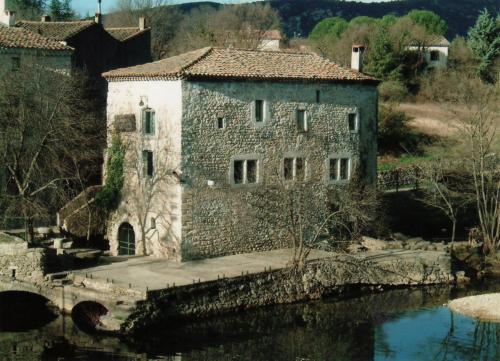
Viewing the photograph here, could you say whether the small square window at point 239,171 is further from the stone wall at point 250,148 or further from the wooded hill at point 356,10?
the wooded hill at point 356,10

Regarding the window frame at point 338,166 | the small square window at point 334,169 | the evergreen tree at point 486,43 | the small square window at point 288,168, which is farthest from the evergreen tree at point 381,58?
the small square window at point 288,168

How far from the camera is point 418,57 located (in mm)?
72375

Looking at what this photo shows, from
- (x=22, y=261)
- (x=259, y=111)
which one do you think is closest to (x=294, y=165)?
(x=259, y=111)

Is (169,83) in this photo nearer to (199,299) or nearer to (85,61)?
(199,299)

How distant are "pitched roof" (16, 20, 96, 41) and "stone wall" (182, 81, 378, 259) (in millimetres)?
16500

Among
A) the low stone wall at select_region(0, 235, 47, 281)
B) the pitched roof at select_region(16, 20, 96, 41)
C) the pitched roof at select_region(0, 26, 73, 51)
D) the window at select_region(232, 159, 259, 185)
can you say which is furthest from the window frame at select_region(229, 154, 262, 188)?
the pitched roof at select_region(16, 20, 96, 41)

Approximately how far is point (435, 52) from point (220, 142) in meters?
45.0

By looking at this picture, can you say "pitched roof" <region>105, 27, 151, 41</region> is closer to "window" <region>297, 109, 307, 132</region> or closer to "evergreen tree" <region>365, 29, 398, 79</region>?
"evergreen tree" <region>365, 29, 398, 79</region>

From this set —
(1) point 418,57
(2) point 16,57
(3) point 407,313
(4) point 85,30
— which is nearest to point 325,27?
(1) point 418,57

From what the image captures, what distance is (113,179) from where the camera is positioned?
36812 millimetres

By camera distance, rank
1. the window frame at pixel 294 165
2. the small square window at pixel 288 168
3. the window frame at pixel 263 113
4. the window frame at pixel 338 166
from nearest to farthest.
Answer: the window frame at pixel 263 113 < the window frame at pixel 294 165 < the small square window at pixel 288 168 < the window frame at pixel 338 166

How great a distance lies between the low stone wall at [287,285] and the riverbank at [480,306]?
3005 millimetres

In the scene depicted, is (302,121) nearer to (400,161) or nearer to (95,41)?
(95,41)

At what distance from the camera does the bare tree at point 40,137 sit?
35.0 metres
